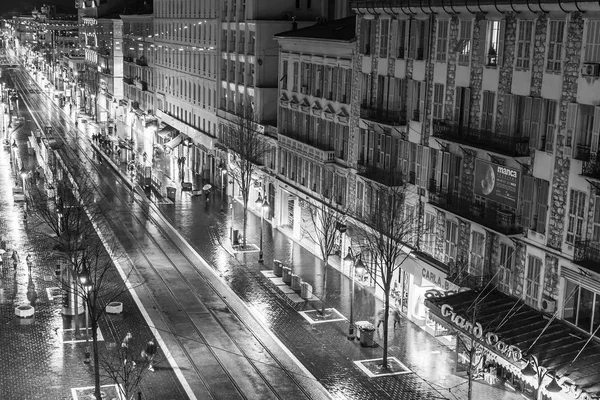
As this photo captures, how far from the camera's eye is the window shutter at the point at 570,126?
3681cm

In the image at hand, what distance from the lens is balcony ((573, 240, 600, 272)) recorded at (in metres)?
35.5

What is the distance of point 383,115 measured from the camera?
53.4 meters

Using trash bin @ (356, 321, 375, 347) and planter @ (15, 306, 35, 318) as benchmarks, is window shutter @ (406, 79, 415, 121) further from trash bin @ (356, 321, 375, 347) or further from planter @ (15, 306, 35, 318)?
planter @ (15, 306, 35, 318)

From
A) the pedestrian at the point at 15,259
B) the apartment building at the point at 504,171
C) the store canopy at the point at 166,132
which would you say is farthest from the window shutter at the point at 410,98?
the store canopy at the point at 166,132

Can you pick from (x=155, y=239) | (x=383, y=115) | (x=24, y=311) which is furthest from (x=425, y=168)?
(x=155, y=239)

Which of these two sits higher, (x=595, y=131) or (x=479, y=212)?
(x=595, y=131)

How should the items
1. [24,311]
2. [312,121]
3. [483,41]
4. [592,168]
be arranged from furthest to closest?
[312,121], [24,311], [483,41], [592,168]

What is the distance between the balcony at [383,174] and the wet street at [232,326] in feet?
23.4

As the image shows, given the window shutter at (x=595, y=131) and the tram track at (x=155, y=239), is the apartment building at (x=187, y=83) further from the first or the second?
the window shutter at (x=595, y=131)

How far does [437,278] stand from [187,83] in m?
59.8

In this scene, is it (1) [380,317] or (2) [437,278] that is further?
(1) [380,317]

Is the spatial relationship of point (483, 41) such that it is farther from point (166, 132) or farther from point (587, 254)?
point (166, 132)

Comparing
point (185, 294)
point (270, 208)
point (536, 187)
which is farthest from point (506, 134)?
point (270, 208)

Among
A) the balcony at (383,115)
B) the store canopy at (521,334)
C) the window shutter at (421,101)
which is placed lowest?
the store canopy at (521,334)
